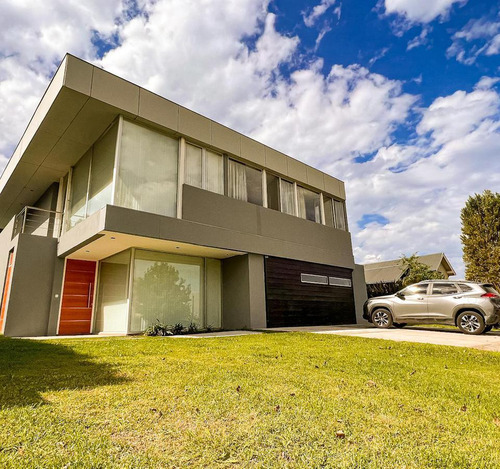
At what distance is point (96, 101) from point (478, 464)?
10811mm

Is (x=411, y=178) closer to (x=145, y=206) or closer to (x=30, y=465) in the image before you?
(x=145, y=206)

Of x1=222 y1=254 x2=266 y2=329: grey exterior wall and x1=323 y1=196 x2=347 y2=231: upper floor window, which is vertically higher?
x1=323 y1=196 x2=347 y2=231: upper floor window

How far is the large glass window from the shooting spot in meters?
12.5

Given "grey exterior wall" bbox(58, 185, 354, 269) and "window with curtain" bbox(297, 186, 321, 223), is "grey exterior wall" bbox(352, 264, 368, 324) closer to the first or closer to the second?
"grey exterior wall" bbox(58, 185, 354, 269)

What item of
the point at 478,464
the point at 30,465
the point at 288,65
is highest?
the point at 288,65

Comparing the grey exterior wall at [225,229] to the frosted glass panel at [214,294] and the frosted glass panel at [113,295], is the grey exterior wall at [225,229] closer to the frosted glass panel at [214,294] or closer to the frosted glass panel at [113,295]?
the frosted glass panel at [113,295]

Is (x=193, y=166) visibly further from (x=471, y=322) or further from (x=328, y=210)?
(x=471, y=322)

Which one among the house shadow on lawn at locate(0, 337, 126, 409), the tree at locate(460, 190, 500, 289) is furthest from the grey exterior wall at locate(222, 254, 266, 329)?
the tree at locate(460, 190, 500, 289)

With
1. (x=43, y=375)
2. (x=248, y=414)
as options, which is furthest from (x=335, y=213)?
(x=248, y=414)

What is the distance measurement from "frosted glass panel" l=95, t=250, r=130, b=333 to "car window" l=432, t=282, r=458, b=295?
31.3 feet

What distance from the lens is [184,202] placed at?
1057 centimetres

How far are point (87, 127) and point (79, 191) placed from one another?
2.72m

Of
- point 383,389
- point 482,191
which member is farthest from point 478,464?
point 482,191

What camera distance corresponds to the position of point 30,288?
10438mm
